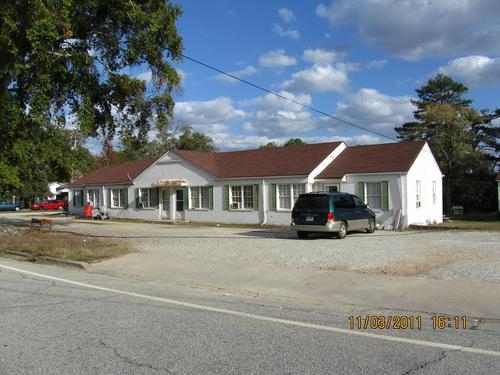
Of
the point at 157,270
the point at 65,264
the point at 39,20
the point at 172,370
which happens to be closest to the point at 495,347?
the point at 172,370

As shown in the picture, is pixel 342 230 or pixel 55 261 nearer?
pixel 55 261

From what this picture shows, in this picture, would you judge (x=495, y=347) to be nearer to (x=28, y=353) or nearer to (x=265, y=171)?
(x=28, y=353)

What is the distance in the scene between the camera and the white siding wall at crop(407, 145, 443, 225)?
27.5 meters

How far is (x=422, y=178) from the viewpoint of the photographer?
29.2 meters

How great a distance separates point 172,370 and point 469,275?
7761mm

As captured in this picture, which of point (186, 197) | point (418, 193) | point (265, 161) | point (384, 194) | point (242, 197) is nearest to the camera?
point (384, 194)

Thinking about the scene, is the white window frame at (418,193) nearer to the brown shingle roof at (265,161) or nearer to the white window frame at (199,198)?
the brown shingle roof at (265,161)

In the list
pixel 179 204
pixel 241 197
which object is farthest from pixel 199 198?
pixel 241 197

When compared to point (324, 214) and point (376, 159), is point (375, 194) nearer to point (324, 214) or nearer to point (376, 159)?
point (376, 159)

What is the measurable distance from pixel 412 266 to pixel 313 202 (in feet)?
27.3

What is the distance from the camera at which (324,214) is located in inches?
794
